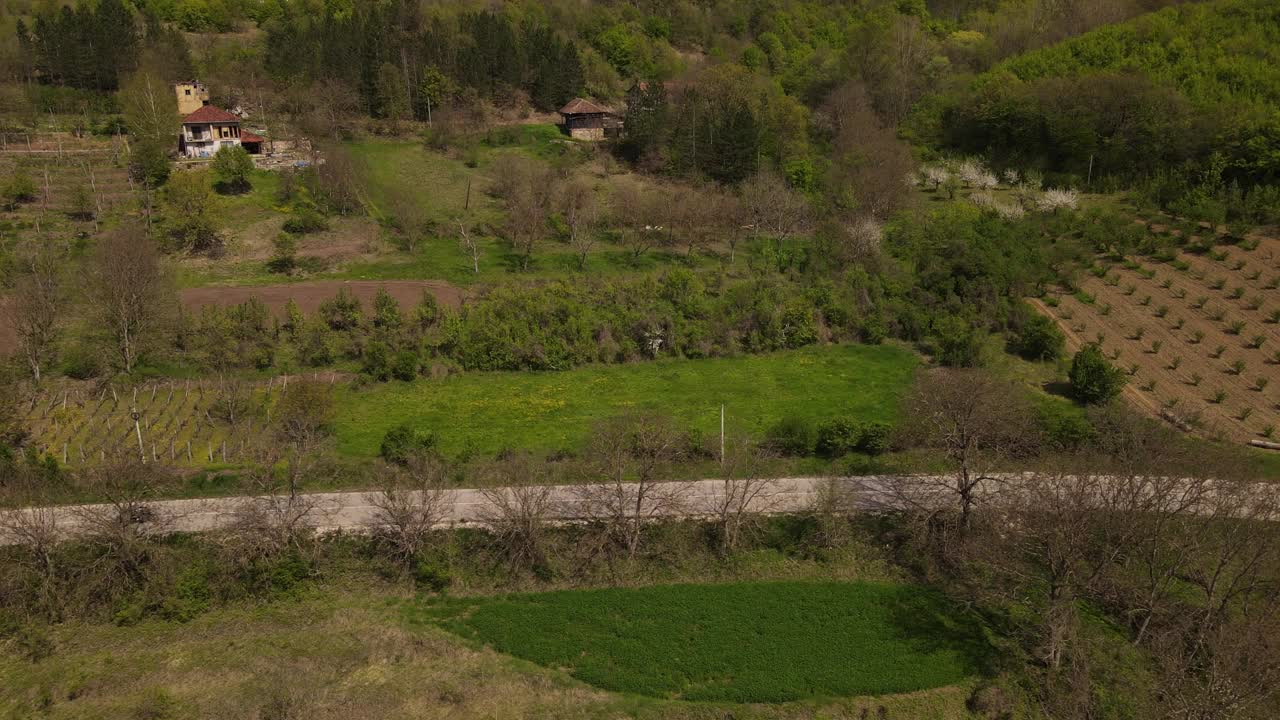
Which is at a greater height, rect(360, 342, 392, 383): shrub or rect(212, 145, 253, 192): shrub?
rect(212, 145, 253, 192): shrub

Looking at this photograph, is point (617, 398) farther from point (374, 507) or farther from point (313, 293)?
point (313, 293)

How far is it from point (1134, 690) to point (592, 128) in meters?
51.7

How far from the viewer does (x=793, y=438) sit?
2723 cm

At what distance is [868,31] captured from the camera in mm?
72625

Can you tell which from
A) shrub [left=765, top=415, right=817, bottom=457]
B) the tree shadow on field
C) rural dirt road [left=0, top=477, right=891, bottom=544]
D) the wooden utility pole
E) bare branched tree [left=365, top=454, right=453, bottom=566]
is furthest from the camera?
shrub [left=765, top=415, right=817, bottom=457]

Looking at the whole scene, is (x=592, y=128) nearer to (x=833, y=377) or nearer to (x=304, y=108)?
(x=304, y=108)

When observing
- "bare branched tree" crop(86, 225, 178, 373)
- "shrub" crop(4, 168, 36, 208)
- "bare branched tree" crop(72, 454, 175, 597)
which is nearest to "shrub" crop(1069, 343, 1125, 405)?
"bare branched tree" crop(72, 454, 175, 597)

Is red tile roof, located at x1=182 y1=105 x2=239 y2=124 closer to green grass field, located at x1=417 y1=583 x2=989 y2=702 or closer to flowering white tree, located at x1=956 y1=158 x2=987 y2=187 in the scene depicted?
green grass field, located at x1=417 y1=583 x2=989 y2=702

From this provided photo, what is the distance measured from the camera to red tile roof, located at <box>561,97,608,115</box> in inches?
2474

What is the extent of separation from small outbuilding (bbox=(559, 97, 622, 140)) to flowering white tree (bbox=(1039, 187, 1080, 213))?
2755 centimetres

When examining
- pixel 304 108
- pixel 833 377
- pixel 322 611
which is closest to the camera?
pixel 322 611

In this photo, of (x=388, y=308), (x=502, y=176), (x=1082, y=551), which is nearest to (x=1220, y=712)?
(x=1082, y=551)

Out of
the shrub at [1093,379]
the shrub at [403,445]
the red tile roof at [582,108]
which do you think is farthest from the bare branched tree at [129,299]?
the red tile roof at [582,108]

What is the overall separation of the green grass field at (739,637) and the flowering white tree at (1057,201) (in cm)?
3268
